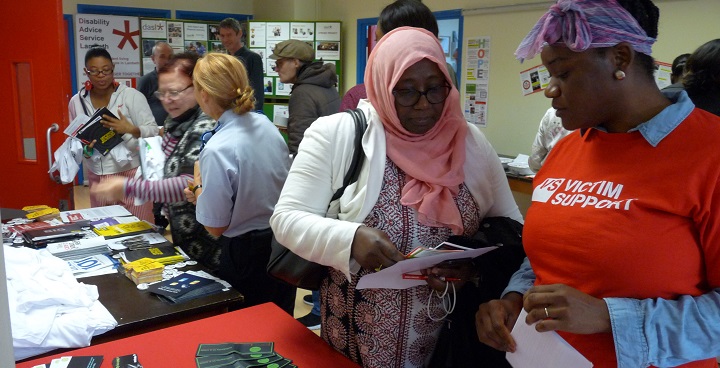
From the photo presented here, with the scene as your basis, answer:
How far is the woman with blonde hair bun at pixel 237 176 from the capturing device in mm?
2143

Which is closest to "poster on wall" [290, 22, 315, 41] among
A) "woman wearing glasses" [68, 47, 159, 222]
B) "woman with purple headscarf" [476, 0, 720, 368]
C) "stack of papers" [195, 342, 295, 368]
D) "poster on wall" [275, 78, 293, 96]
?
"poster on wall" [275, 78, 293, 96]

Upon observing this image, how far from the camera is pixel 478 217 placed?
5.12 feet

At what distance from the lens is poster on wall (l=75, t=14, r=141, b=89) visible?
7.03m

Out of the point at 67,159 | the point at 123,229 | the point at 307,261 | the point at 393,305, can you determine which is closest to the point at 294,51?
the point at 67,159

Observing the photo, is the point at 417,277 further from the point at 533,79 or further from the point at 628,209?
the point at 533,79

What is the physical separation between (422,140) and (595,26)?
57 centimetres

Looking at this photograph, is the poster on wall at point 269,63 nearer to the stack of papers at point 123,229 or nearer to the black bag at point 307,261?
the stack of papers at point 123,229

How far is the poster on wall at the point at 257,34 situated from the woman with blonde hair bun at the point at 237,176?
5048 mm

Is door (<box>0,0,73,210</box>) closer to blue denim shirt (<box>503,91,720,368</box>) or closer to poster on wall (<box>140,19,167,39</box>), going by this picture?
blue denim shirt (<box>503,91,720,368</box>)

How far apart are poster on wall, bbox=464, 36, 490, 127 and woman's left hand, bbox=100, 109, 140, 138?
298cm

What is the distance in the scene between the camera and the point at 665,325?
997mm

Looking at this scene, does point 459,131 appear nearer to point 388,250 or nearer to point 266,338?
point 388,250

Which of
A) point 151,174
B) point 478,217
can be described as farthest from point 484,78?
point 478,217

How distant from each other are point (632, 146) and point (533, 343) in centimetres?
45
